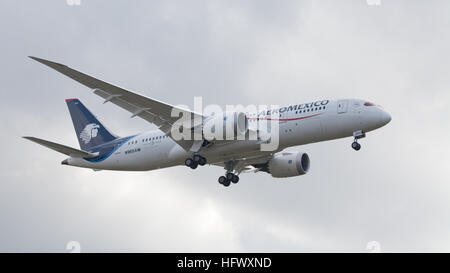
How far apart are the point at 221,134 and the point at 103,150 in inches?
451

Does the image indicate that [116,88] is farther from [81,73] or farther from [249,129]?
[249,129]

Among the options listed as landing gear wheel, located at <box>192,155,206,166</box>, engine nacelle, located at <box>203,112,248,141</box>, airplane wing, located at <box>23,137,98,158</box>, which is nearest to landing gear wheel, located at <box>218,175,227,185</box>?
landing gear wheel, located at <box>192,155,206,166</box>

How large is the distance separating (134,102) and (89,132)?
10.8 metres

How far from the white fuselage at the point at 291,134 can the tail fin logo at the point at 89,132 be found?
490 centimetres

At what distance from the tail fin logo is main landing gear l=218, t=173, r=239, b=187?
32.3 feet

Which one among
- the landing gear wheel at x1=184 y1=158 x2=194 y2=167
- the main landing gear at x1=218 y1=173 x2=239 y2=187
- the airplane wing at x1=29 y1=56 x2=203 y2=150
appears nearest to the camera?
the airplane wing at x1=29 y1=56 x2=203 y2=150

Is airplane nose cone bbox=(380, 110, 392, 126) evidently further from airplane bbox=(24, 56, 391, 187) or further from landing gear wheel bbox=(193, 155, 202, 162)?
landing gear wheel bbox=(193, 155, 202, 162)

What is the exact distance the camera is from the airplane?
43.2 metres

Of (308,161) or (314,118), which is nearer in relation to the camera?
(314,118)

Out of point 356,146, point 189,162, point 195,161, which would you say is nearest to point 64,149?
point 189,162

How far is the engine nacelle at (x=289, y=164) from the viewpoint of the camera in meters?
52.0

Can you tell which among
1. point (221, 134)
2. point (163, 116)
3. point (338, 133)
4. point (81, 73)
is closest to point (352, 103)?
point (338, 133)

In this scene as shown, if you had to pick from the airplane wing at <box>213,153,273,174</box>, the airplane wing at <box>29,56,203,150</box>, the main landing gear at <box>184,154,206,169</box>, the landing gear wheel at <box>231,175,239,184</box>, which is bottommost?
the main landing gear at <box>184,154,206,169</box>

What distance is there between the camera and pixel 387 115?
4316 cm
